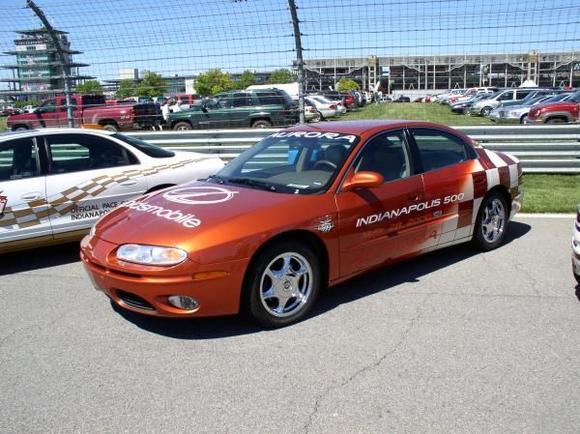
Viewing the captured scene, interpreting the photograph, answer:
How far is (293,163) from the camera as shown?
16.1ft

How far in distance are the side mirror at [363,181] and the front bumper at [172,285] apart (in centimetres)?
110

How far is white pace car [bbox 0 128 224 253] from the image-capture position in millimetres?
5578

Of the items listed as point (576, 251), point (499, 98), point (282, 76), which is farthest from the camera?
point (499, 98)

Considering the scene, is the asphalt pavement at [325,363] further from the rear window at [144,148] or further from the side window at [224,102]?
the side window at [224,102]

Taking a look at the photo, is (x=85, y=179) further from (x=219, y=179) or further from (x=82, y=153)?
(x=219, y=179)

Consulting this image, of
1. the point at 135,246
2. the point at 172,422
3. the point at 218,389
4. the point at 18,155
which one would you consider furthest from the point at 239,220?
the point at 18,155

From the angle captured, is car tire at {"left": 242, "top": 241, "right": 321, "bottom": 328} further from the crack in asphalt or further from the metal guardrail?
the metal guardrail

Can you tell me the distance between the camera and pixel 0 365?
3.64 meters

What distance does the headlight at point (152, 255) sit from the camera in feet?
12.1

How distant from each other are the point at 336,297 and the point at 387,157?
1282 mm

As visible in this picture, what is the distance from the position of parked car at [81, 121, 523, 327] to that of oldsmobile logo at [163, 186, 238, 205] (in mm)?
13

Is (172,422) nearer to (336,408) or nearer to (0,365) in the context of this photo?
(336,408)

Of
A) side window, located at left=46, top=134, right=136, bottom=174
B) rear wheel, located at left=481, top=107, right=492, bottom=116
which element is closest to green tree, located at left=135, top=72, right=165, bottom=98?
side window, located at left=46, top=134, right=136, bottom=174

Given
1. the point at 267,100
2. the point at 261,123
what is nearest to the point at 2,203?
the point at 261,123
